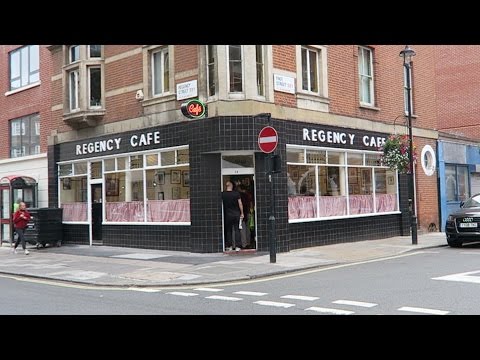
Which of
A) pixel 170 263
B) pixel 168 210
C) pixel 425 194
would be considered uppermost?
pixel 425 194

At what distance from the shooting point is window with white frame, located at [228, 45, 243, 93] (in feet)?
49.3

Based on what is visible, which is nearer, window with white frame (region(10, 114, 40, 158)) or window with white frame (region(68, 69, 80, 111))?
window with white frame (region(68, 69, 80, 111))

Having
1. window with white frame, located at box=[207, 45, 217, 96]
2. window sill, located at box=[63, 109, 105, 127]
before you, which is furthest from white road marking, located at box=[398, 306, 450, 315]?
window sill, located at box=[63, 109, 105, 127]

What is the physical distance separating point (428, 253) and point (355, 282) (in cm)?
582

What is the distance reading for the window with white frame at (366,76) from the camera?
19.0 metres

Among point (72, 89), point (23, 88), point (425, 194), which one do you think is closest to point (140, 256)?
point (72, 89)

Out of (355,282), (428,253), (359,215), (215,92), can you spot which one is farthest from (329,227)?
(355,282)

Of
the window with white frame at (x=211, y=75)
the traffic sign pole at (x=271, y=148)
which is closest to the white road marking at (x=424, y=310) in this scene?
the traffic sign pole at (x=271, y=148)

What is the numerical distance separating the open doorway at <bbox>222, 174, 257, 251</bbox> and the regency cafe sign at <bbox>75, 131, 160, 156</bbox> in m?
2.88

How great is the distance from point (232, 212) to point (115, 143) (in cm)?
540

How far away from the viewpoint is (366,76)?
19297 millimetres

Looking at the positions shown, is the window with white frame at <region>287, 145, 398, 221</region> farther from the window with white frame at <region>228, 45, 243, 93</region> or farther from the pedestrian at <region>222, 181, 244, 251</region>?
the window with white frame at <region>228, 45, 243, 93</region>

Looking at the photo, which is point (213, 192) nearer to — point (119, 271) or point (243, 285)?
point (119, 271)

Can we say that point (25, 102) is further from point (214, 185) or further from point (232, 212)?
point (232, 212)
